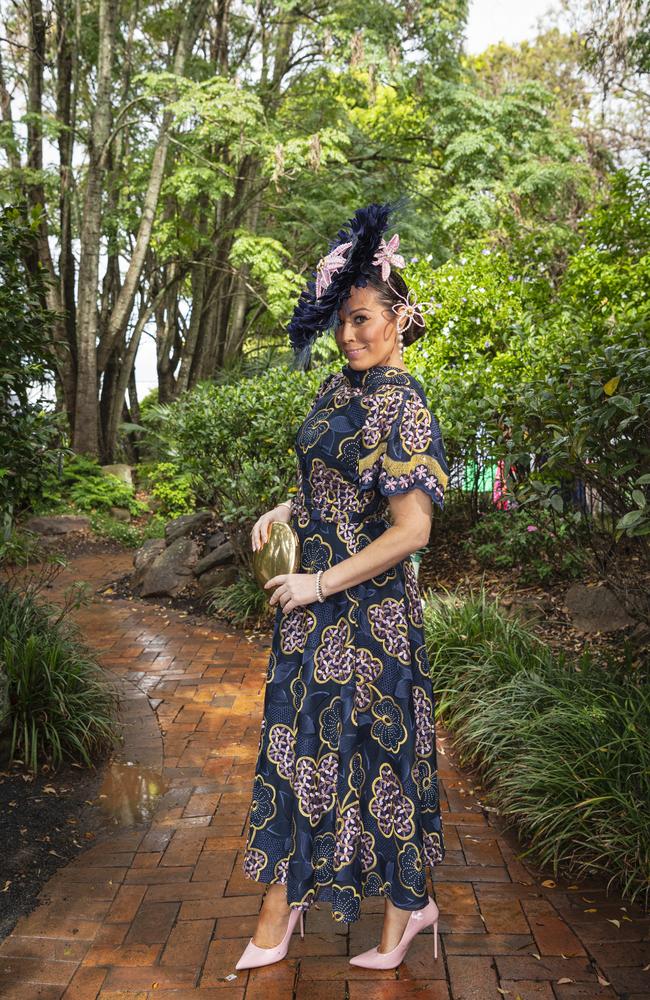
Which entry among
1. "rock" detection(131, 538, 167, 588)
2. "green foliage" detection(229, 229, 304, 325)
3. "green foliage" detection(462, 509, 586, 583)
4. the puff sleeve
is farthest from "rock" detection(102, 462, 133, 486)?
the puff sleeve

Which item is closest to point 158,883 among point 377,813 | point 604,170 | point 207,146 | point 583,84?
point 377,813

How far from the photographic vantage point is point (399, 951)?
7.91ft

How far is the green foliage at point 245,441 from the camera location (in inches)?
251

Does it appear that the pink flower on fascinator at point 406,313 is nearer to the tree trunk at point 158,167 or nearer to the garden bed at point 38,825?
the garden bed at point 38,825

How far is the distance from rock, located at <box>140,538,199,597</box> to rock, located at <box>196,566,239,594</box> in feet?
0.62

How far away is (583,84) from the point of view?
17844 millimetres

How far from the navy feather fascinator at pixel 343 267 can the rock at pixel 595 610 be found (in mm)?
3409

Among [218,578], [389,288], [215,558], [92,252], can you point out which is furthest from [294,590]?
[92,252]

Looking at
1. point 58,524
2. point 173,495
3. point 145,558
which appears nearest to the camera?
point 145,558

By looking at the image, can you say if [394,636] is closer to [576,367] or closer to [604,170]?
[576,367]

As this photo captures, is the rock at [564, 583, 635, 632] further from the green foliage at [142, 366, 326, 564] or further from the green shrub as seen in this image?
the green shrub

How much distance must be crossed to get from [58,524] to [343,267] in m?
8.75

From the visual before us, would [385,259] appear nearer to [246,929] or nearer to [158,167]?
[246,929]

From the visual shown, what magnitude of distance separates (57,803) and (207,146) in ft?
38.5
